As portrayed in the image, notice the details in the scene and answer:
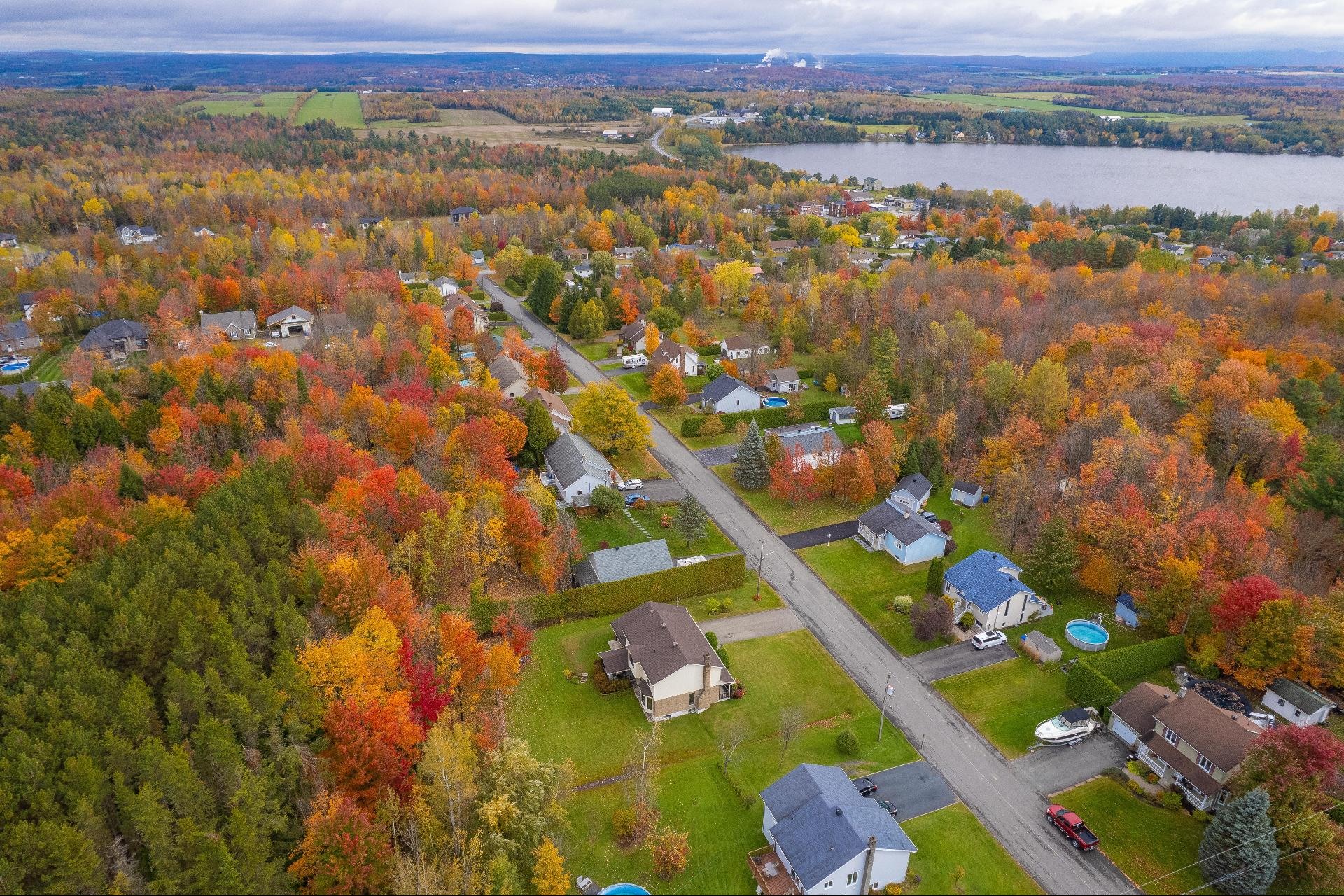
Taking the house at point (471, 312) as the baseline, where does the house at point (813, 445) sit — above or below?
below

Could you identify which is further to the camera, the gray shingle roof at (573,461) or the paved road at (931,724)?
the gray shingle roof at (573,461)

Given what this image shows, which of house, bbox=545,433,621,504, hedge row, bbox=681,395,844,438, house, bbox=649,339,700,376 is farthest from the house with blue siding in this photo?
house, bbox=649,339,700,376

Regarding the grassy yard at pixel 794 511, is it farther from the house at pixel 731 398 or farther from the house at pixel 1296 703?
the house at pixel 1296 703

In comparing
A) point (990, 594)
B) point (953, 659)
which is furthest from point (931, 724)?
point (990, 594)

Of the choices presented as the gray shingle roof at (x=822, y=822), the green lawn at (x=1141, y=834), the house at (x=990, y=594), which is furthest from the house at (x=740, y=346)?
→ the gray shingle roof at (x=822, y=822)

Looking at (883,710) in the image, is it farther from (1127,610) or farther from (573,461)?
(573,461)

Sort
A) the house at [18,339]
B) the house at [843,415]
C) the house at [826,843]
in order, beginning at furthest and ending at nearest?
the house at [18,339] → the house at [843,415] → the house at [826,843]

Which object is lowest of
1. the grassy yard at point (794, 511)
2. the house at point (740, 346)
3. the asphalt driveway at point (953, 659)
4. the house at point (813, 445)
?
the asphalt driveway at point (953, 659)

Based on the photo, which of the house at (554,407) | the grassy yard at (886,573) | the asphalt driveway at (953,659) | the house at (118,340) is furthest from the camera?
the house at (118,340)

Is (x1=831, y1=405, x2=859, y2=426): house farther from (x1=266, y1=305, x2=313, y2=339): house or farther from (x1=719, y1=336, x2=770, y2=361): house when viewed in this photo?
(x1=266, y1=305, x2=313, y2=339): house
